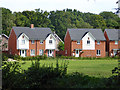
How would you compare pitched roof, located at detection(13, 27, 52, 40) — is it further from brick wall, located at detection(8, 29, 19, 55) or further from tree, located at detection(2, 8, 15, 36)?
tree, located at detection(2, 8, 15, 36)

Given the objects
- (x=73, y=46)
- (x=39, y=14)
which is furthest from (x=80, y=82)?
(x=39, y=14)

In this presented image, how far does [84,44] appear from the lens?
5250cm

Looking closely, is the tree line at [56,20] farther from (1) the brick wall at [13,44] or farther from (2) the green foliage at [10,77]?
(2) the green foliage at [10,77]

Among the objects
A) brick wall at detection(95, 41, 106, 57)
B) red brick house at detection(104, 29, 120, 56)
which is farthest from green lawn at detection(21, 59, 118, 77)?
red brick house at detection(104, 29, 120, 56)

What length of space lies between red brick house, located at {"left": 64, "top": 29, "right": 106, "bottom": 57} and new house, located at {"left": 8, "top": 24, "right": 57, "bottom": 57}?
12.1ft

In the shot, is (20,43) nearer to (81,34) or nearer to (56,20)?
(81,34)

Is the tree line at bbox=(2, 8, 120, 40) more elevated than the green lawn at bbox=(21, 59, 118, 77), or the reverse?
the tree line at bbox=(2, 8, 120, 40)

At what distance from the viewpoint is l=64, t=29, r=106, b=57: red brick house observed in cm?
5206

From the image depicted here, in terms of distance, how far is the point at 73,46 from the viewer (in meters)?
51.9

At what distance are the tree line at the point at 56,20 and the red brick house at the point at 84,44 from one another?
8.67 metres

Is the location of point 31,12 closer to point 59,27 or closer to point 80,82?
point 59,27

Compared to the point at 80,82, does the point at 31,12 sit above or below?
above

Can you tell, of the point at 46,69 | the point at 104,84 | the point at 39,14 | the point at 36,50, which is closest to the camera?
the point at 104,84

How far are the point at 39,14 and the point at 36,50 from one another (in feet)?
51.6
